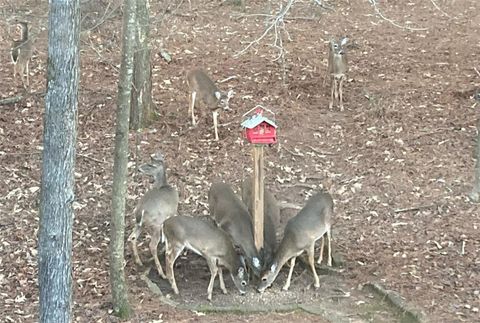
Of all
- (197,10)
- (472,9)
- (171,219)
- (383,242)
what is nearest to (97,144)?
(171,219)

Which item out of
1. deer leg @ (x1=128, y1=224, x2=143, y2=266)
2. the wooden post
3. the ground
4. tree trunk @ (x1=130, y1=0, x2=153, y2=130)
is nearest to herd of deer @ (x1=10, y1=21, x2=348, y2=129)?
the ground

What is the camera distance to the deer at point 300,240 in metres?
8.53

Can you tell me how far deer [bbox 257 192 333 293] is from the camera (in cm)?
853

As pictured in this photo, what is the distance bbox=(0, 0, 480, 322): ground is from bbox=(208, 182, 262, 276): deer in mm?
384

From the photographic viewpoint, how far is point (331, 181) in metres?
10.9

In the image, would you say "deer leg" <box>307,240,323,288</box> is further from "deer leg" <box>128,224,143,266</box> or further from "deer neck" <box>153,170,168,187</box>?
"deer neck" <box>153,170,168,187</box>

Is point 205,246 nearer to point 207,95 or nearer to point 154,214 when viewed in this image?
point 154,214

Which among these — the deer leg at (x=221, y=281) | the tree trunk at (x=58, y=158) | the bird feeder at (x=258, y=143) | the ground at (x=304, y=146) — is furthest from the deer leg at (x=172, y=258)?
the tree trunk at (x=58, y=158)

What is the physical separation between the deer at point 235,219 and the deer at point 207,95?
259cm

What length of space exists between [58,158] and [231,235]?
323cm

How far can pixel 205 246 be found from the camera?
27.7ft

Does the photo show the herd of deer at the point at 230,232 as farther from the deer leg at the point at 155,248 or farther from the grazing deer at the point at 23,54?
the grazing deer at the point at 23,54

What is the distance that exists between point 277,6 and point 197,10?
157 cm

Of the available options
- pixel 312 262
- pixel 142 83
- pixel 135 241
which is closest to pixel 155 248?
pixel 135 241
